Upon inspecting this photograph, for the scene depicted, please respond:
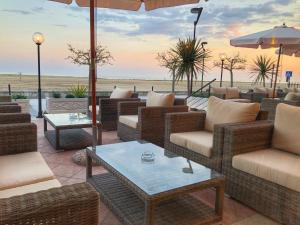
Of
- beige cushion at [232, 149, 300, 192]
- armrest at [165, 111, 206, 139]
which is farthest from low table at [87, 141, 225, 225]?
armrest at [165, 111, 206, 139]

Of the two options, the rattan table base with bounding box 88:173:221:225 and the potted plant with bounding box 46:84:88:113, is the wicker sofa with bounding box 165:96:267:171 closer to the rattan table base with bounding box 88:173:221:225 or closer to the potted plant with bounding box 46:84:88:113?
the rattan table base with bounding box 88:173:221:225

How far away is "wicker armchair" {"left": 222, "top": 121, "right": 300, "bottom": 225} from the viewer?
1.95m

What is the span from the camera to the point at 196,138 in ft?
9.50

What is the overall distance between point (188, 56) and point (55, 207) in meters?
5.69

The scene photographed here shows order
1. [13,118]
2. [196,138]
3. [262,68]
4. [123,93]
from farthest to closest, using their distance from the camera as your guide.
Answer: [262,68] < [123,93] < [196,138] < [13,118]

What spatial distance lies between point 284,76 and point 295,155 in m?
11.2

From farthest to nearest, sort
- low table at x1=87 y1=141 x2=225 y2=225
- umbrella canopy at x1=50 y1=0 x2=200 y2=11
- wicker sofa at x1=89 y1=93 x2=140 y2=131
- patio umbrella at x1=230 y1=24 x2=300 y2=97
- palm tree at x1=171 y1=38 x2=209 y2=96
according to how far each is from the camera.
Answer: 1. palm tree at x1=171 y1=38 x2=209 y2=96
2. patio umbrella at x1=230 y1=24 x2=300 y2=97
3. wicker sofa at x1=89 y1=93 x2=140 y2=131
4. umbrella canopy at x1=50 y1=0 x2=200 y2=11
5. low table at x1=87 y1=141 x2=225 y2=225

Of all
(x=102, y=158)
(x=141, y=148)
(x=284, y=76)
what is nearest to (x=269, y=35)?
(x=141, y=148)

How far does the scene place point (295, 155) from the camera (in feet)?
7.82

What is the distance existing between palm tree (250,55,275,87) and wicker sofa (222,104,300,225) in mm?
7572

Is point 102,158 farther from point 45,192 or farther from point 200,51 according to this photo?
point 200,51

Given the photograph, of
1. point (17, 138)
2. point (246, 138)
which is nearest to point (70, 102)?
point (17, 138)

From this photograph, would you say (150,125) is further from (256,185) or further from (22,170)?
A: (22,170)

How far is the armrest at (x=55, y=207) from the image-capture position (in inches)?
37.7
